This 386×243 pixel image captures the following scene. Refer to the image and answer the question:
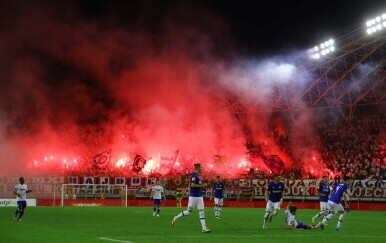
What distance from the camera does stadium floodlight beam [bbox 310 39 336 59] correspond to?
165 ft

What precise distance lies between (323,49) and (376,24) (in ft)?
20.7

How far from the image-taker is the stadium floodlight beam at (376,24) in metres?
45.0

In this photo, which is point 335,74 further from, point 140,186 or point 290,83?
point 140,186

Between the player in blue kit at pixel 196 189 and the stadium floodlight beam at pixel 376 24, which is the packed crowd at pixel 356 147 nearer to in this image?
the stadium floodlight beam at pixel 376 24

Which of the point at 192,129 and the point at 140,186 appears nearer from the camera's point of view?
the point at 140,186

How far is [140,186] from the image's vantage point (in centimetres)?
5347

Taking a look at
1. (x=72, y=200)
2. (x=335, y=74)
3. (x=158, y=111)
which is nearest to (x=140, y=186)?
(x=72, y=200)

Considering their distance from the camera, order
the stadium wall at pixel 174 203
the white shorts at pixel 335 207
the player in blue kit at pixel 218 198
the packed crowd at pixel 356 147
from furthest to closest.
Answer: the packed crowd at pixel 356 147 → the stadium wall at pixel 174 203 → the player in blue kit at pixel 218 198 → the white shorts at pixel 335 207

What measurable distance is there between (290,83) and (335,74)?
14.1ft

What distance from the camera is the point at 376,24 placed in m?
45.5

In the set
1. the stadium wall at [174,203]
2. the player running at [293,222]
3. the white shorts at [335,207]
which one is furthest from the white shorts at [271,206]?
the stadium wall at [174,203]

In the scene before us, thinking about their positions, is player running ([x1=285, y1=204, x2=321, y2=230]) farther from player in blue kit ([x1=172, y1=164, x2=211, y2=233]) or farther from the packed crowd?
the packed crowd

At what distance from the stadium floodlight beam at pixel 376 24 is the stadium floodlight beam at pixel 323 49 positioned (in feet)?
14.5

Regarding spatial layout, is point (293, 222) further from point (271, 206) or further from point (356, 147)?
point (356, 147)
